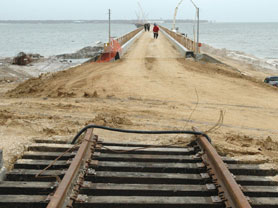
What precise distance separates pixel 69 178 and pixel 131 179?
953 millimetres

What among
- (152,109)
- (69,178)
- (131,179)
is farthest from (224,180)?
(152,109)

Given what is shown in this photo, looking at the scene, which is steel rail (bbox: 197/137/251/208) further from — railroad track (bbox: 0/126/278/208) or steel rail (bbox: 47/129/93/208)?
steel rail (bbox: 47/129/93/208)

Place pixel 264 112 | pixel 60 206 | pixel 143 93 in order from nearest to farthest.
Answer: pixel 60 206, pixel 264 112, pixel 143 93

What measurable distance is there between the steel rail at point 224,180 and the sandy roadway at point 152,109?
85 centimetres

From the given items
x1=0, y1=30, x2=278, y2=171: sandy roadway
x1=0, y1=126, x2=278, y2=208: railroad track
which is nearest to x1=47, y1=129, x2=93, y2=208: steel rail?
x1=0, y1=126, x2=278, y2=208: railroad track

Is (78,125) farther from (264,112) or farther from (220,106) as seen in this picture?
(264,112)

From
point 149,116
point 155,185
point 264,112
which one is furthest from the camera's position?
point 264,112

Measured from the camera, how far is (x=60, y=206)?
3.96 m

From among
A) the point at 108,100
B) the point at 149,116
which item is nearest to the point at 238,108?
the point at 149,116

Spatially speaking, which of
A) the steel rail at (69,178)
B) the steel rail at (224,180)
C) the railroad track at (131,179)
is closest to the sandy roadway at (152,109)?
the railroad track at (131,179)

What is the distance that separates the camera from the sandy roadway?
6.98 metres

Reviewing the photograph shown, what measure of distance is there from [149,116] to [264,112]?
3.77 metres

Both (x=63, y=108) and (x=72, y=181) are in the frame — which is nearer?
(x=72, y=181)

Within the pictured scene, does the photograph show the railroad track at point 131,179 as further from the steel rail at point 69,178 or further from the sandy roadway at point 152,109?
the sandy roadway at point 152,109
